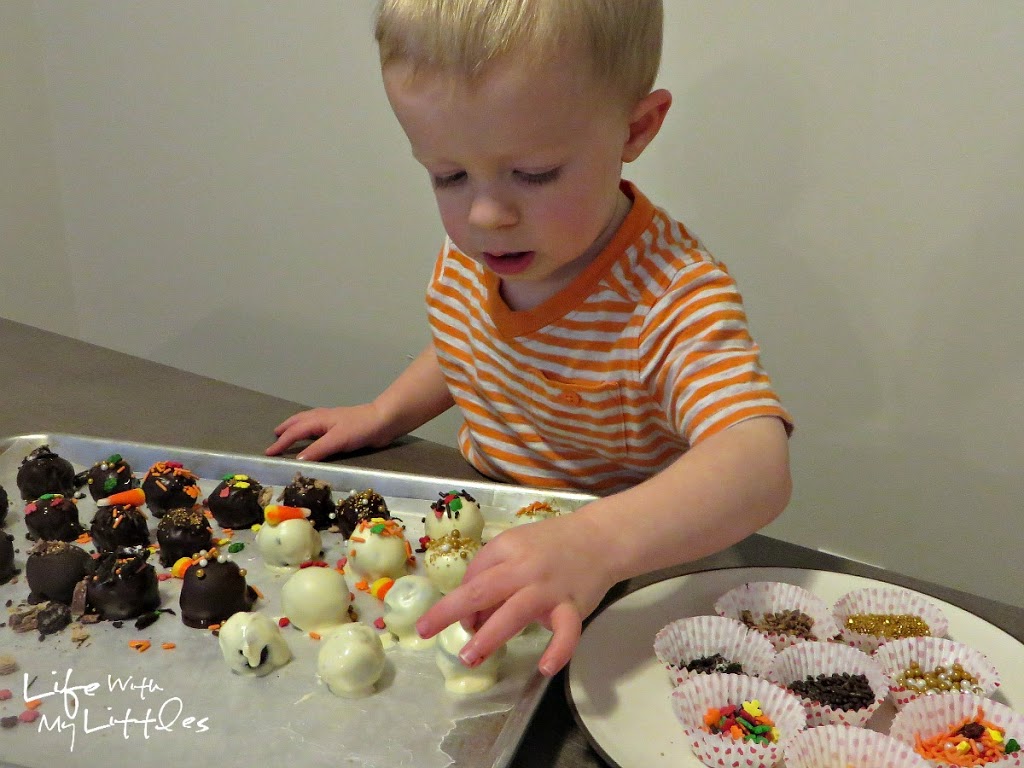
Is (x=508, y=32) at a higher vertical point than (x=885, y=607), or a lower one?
higher

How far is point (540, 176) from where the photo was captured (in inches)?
27.7

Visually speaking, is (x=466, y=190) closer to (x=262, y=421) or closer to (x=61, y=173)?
(x=262, y=421)

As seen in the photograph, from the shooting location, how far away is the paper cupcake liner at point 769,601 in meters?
0.69

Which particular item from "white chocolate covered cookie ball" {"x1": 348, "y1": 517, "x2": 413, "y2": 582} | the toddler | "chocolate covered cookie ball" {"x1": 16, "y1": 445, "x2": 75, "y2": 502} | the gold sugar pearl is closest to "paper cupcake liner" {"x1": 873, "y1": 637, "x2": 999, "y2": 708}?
the gold sugar pearl

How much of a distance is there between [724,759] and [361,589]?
1.05 feet

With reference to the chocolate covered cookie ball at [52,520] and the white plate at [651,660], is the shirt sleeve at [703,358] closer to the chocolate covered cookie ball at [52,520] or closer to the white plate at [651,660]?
the white plate at [651,660]

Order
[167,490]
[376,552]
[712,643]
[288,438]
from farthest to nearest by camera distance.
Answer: [288,438] < [167,490] < [376,552] < [712,643]

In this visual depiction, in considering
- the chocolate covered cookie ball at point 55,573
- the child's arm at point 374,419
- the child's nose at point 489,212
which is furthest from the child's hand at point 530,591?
the child's arm at point 374,419

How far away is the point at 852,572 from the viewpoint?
0.78 meters

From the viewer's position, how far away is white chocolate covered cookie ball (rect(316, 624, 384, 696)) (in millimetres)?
639

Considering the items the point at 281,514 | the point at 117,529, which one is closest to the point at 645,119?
the point at 281,514

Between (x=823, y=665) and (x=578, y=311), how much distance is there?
1.23 ft

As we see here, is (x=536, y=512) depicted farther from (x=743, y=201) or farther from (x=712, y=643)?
(x=743, y=201)

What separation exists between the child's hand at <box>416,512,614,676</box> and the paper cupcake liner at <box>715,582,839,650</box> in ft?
0.35
